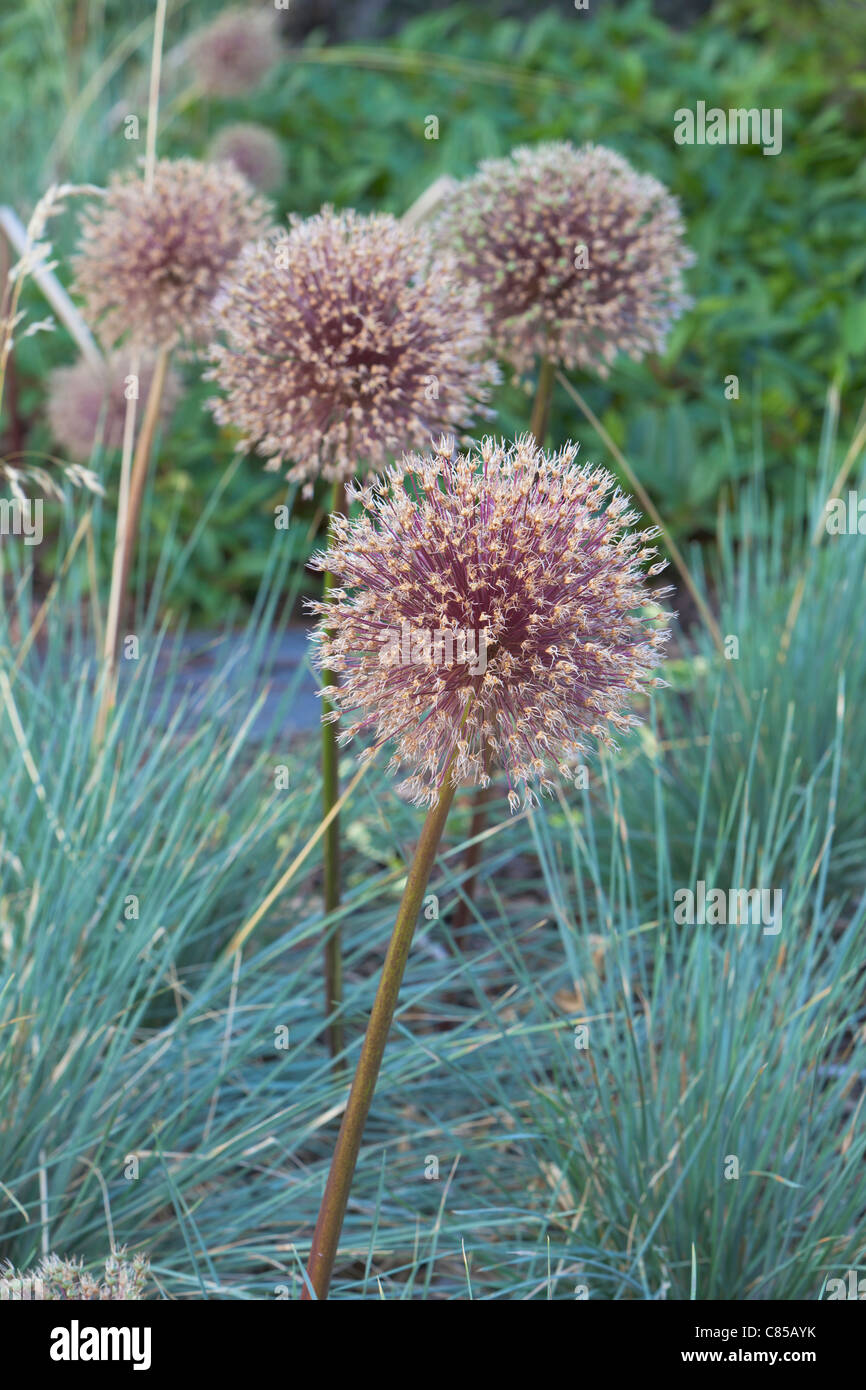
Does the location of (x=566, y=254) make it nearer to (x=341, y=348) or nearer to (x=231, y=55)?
(x=341, y=348)

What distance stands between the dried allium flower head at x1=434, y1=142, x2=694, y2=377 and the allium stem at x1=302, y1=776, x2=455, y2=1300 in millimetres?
1472

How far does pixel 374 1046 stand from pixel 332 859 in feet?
2.84

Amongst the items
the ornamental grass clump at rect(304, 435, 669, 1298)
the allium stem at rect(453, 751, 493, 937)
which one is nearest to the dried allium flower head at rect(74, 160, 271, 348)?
the allium stem at rect(453, 751, 493, 937)

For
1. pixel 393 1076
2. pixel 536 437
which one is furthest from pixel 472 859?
pixel 536 437

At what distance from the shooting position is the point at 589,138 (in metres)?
6.47

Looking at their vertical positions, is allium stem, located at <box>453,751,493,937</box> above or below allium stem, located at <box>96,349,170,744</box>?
below

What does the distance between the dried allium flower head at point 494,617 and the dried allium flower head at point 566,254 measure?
1.20 metres

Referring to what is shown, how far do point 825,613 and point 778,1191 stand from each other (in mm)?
1865

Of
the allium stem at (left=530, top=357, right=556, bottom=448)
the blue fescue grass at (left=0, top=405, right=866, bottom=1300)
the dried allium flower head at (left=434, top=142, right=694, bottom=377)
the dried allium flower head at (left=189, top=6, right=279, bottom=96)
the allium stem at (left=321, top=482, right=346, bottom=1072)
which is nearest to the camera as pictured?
the blue fescue grass at (left=0, top=405, right=866, bottom=1300)

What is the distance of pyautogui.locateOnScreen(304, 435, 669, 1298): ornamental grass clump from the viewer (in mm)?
1478

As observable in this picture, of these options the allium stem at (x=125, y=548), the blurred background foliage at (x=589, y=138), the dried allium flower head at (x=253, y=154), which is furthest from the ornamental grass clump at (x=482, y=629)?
the dried allium flower head at (x=253, y=154)

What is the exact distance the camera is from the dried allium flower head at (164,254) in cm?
279

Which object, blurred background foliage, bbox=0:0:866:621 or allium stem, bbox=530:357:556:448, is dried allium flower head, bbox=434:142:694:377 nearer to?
allium stem, bbox=530:357:556:448

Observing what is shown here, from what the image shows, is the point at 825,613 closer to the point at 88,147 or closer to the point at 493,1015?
the point at 493,1015
